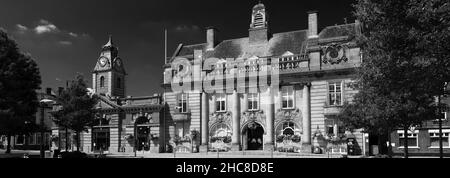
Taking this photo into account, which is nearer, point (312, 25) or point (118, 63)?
point (312, 25)

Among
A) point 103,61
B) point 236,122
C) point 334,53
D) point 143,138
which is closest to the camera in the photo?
point 334,53

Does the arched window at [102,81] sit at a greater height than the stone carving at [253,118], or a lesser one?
greater

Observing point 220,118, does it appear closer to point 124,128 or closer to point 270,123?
point 270,123

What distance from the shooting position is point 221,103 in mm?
53500

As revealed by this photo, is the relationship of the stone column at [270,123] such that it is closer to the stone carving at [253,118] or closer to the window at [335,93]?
the stone carving at [253,118]

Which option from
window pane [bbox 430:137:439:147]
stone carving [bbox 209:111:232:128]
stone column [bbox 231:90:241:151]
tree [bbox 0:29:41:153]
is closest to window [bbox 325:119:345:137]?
window pane [bbox 430:137:439:147]

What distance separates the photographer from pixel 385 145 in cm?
4606

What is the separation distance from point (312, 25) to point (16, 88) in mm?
30806

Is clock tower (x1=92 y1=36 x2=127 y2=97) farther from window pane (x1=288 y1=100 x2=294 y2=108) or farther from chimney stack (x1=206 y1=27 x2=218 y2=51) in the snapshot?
window pane (x1=288 y1=100 x2=294 y2=108)

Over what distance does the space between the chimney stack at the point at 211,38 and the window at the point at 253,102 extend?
33.4ft

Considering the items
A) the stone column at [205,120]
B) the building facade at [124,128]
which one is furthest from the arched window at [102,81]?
the stone column at [205,120]

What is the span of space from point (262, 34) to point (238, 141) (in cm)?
1320

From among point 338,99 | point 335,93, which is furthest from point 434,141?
point 335,93

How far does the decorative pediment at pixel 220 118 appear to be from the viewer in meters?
52.9
